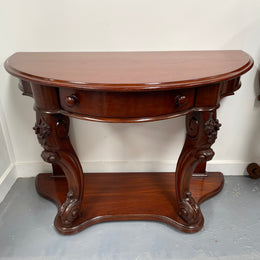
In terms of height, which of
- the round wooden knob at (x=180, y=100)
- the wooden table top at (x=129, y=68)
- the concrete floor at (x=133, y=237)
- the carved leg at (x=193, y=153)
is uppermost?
the wooden table top at (x=129, y=68)

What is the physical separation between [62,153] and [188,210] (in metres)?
0.66

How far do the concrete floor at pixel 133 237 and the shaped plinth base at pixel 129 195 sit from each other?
0.14ft

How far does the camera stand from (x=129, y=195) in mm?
1369

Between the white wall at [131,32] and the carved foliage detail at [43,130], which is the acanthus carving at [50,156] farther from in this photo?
the white wall at [131,32]

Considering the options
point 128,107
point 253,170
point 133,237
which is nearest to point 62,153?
point 128,107

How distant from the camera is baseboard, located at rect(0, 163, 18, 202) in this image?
1.41m

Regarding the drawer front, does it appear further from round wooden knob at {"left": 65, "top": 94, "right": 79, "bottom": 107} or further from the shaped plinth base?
the shaped plinth base

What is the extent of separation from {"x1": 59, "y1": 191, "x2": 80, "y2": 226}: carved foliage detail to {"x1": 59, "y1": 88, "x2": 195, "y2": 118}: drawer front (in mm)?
522

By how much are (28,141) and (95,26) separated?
80 cm

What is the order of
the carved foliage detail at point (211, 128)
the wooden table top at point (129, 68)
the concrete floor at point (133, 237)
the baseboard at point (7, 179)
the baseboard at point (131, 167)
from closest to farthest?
the wooden table top at point (129, 68), the carved foliage detail at point (211, 128), the concrete floor at point (133, 237), the baseboard at point (7, 179), the baseboard at point (131, 167)

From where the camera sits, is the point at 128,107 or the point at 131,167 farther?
the point at 131,167

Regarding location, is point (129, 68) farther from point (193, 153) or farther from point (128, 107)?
point (193, 153)

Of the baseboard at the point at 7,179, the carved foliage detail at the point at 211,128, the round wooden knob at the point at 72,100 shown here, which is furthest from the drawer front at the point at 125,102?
the baseboard at the point at 7,179

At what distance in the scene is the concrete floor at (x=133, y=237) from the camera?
1099 millimetres
